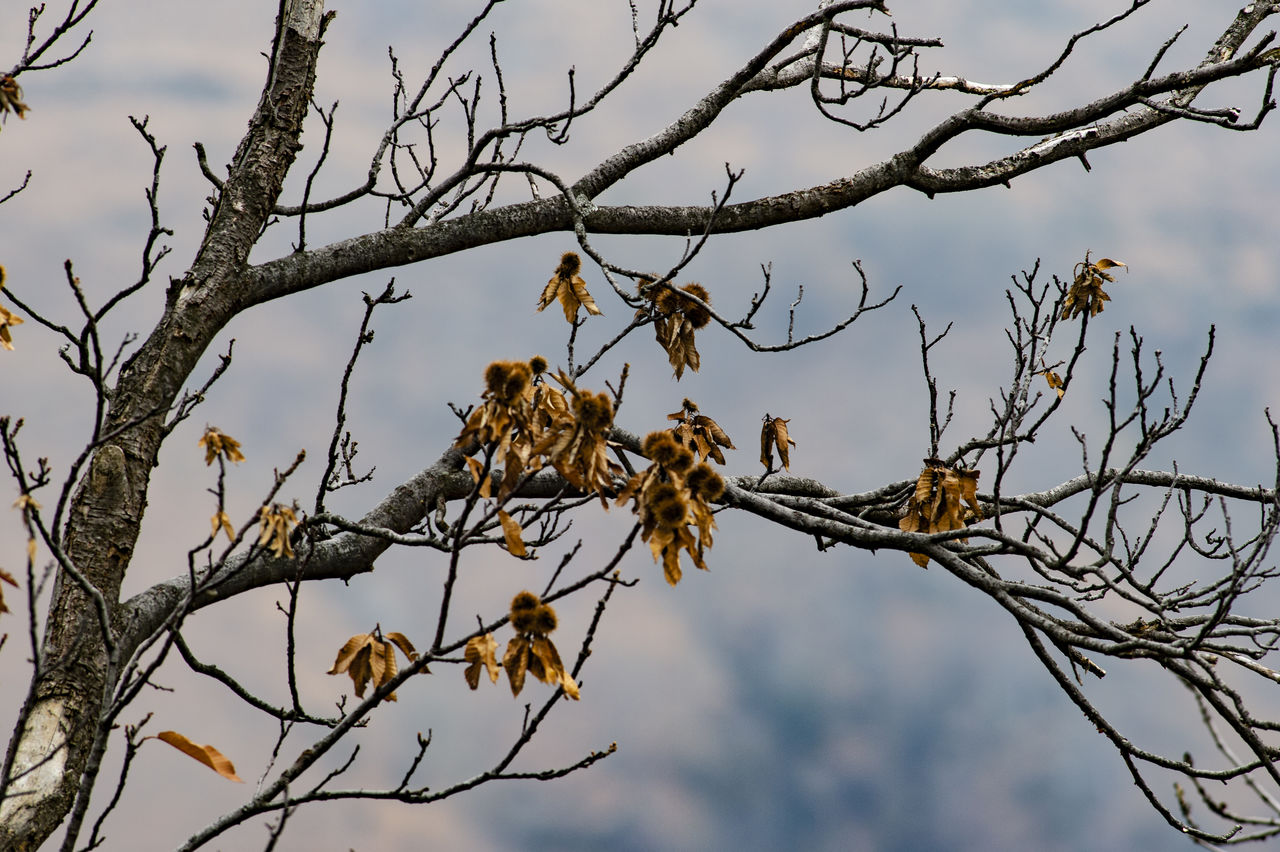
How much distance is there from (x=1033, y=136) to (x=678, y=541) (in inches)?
155

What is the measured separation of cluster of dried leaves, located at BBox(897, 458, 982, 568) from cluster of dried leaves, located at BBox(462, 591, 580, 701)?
1945 mm

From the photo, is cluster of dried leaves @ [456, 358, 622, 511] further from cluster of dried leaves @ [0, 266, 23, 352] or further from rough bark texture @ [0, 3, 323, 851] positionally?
cluster of dried leaves @ [0, 266, 23, 352]

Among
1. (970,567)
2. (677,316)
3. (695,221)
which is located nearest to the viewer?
(970,567)

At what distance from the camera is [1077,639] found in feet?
13.4

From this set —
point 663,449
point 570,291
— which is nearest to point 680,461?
point 663,449

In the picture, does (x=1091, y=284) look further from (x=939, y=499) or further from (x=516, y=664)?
(x=516, y=664)

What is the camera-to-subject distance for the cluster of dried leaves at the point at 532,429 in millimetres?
3369

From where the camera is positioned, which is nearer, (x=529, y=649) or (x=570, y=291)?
(x=529, y=649)

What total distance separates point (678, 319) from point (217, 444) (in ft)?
6.82

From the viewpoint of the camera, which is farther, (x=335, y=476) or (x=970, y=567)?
(x=335, y=476)

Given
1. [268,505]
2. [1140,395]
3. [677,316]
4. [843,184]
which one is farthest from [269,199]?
[1140,395]

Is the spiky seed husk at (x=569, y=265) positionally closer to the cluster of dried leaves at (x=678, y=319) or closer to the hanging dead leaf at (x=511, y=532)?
the cluster of dried leaves at (x=678, y=319)

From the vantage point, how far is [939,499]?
453 centimetres

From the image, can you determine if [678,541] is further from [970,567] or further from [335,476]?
[335,476]
